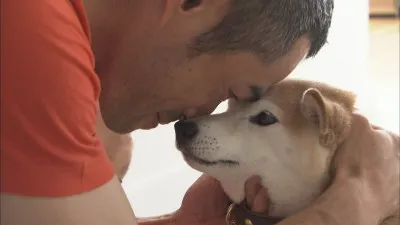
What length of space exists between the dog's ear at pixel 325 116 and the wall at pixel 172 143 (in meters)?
0.53

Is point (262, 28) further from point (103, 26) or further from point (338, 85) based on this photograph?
point (338, 85)

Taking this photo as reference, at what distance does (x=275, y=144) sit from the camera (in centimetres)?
105

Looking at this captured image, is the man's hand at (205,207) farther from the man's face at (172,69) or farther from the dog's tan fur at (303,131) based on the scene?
the man's face at (172,69)

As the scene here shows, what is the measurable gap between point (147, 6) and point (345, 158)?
0.41 metres

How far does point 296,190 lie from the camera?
1.07 metres

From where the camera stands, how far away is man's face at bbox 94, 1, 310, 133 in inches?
37.1

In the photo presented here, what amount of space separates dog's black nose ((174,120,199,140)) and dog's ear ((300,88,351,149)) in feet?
0.59

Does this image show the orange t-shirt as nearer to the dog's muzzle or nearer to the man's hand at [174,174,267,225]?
the dog's muzzle

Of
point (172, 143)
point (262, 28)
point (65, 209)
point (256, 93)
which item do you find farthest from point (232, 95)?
point (172, 143)

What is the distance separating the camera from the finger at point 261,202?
3.53ft

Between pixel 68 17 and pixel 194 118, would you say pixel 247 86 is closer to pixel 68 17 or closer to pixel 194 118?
pixel 194 118

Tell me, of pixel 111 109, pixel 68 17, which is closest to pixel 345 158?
pixel 111 109

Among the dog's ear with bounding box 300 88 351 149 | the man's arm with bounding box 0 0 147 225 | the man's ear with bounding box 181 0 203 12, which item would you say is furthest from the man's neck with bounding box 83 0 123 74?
the dog's ear with bounding box 300 88 351 149

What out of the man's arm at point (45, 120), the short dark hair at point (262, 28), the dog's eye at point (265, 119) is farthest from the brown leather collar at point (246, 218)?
the man's arm at point (45, 120)
